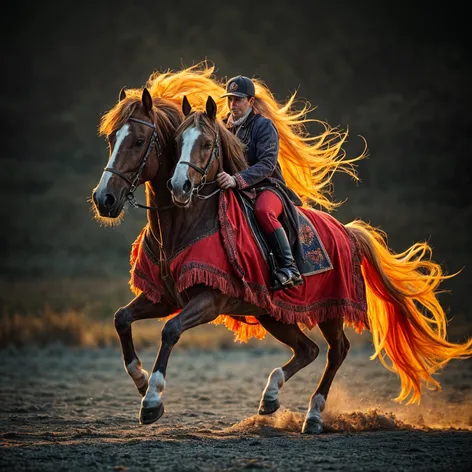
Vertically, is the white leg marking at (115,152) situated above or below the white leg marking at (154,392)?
above

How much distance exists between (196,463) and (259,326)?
8.32 feet

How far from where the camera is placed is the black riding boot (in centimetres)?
651

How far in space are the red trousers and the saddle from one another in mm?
48

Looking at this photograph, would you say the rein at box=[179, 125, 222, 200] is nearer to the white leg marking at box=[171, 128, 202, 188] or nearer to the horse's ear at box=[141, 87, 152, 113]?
the white leg marking at box=[171, 128, 202, 188]

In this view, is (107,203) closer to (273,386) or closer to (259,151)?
(259,151)

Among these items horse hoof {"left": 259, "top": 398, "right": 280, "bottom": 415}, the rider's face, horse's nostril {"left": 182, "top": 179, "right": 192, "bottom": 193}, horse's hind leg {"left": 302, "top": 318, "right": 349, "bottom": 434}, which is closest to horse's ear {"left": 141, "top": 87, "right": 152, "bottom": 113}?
horse's nostril {"left": 182, "top": 179, "right": 192, "bottom": 193}

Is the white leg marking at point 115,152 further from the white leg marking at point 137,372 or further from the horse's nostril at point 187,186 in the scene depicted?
the white leg marking at point 137,372

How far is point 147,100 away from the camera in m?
6.20

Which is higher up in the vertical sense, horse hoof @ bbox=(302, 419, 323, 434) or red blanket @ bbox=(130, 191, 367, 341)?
red blanket @ bbox=(130, 191, 367, 341)

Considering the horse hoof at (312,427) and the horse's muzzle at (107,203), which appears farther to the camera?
the horse hoof at (312,427)

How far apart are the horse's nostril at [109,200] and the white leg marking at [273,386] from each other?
200 cm

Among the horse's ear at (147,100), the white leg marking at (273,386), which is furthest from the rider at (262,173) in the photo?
the white leg marking at (273,386)

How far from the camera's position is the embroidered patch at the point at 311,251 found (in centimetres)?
695

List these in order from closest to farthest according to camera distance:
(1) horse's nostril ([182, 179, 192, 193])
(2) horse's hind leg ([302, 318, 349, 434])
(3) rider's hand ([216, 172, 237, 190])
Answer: (1) horse's nostril ([182, 179, 192, 193]) → (3) rider's hand ([216, 172, 237, 190]) → (2) horse's hind leg ([302, 318, 349, 434])
